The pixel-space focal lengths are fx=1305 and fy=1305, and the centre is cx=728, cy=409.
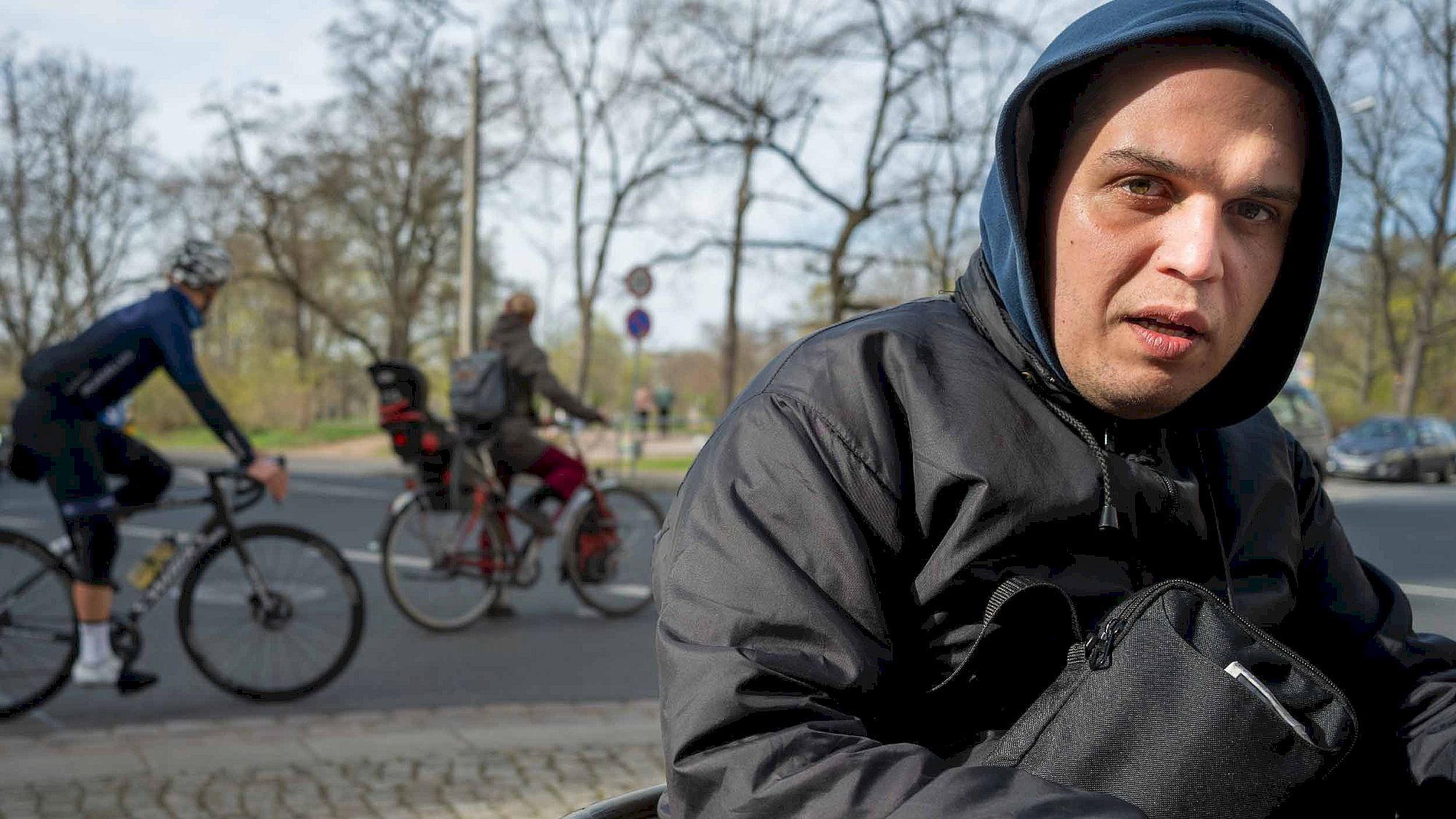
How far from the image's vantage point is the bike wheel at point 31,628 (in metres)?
5.11

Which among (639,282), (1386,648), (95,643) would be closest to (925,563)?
(1386,648)

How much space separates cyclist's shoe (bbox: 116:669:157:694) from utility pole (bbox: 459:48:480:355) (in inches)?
551

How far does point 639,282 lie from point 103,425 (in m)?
14.5

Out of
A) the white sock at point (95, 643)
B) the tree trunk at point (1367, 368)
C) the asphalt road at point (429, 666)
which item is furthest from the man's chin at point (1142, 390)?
the tree trunk at point (1367, 368)

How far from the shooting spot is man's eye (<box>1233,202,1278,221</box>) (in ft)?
4.34

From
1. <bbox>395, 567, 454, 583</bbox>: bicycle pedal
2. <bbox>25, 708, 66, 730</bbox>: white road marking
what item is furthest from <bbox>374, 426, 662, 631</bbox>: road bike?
<bbox>25, 708, 66, 730</bbox>: white road marking

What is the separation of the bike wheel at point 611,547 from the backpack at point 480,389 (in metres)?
0.78

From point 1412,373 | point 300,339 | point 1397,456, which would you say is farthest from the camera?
point 300,339

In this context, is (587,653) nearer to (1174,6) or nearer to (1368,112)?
(1174,6)

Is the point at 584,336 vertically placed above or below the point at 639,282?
below

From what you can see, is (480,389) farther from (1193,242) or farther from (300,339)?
(300,339)

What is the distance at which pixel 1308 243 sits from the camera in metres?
1.44

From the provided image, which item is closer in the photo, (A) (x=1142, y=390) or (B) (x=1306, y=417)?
(A) (x=1142, y=390)

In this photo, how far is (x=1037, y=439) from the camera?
134cm
